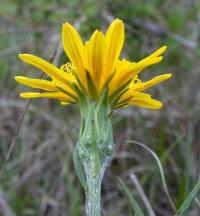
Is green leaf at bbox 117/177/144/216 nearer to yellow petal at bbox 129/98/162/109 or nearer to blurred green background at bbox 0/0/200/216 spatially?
yellow petal at bbox 129/98/162/109

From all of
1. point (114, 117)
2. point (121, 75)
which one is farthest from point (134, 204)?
point (114, 117)

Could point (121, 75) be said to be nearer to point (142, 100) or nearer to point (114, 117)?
point (142, 100)

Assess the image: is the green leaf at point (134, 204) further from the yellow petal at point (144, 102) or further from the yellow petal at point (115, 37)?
the yellow petal at point (115, 37)

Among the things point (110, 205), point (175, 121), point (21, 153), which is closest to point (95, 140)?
point (110, 205)

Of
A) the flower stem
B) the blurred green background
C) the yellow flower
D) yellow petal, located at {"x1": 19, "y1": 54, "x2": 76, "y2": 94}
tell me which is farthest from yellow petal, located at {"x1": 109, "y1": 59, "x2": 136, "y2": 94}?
the blurred green background

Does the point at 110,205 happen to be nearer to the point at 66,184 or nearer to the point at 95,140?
the point at 66,184
